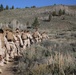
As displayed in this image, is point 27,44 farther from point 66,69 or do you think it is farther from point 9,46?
point 66,69

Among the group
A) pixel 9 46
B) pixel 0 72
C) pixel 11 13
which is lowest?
pixel 0 72

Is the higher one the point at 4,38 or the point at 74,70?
the point at 4,38

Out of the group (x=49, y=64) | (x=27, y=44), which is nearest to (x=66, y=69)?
(x=49, y=64)

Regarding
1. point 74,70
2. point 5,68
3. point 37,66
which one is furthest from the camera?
point 5,68

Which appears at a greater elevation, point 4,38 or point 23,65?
point 4,38

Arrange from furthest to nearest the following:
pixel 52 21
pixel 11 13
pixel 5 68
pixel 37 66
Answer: pixel 11 13
pixel 52 21
pixel 5 68
pixel 37 66

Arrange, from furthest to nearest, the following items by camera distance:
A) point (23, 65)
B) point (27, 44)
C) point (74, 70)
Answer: point (27, 44)
point (23, 65)
point (74, 70)

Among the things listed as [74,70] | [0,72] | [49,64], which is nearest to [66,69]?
[74,70]

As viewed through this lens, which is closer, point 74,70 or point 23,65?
point 74,70

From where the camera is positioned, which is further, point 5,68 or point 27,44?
point 27,44

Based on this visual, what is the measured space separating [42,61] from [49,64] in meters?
0.83

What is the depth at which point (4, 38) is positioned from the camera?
47.0ft

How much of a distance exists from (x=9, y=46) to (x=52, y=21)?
6661cm

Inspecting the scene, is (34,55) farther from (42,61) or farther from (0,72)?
(0,72)
